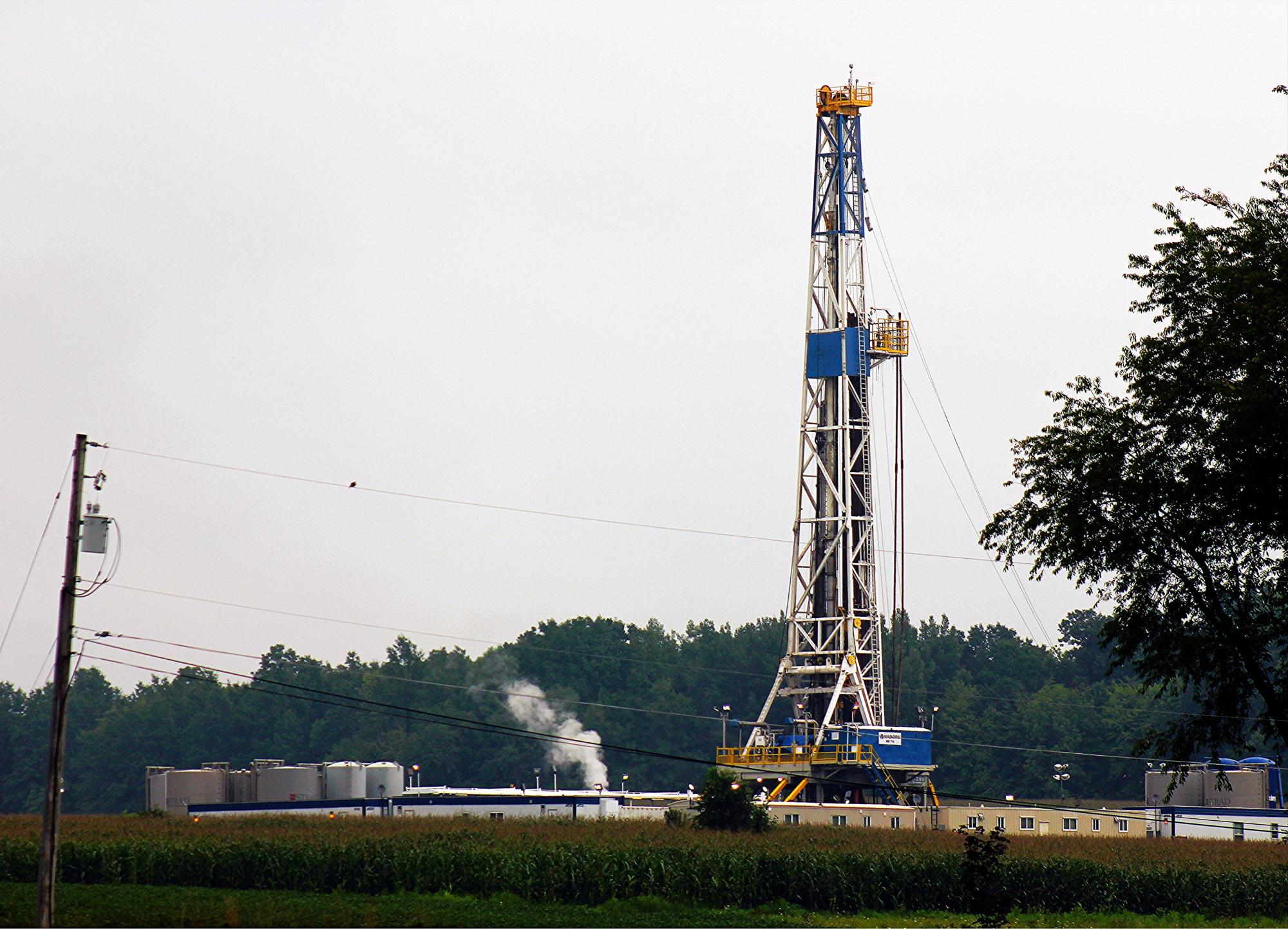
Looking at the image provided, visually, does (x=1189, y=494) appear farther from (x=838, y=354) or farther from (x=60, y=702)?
(x=838, y=354)

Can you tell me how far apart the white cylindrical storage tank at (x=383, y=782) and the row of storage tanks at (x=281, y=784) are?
32 mm

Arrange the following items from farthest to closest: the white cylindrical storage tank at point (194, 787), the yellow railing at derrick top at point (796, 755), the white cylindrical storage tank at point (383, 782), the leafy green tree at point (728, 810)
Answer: the white cylindrical storage tank at point (194, 787), the white cylindrical storage tank at point (383, 782), the yellow railing at derrick top at point (796, 755), the leafy green tree at point (728, 810)

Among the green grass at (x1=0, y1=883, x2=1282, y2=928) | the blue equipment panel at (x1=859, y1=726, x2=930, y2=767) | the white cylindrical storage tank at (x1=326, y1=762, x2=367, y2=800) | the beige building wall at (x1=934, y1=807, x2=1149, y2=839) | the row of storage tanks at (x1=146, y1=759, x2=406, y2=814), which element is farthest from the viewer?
the row of storage tanks at (x1=146, y1=759, x2=406, y2=814)

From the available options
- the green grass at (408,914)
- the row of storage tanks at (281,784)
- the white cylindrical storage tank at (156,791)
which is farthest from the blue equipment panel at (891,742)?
the white cylindrical storage tank at (156,791)

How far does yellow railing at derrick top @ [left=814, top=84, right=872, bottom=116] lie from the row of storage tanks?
125 feet

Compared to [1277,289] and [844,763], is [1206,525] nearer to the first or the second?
[1277,289]

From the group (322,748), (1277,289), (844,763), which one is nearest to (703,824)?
(844,763)

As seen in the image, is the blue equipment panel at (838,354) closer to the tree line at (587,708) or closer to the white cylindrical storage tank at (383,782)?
the white cylindrical storage tank at (383,782)

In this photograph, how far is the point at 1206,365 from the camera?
3531 cm

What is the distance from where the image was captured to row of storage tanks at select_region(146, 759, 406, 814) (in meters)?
81.8

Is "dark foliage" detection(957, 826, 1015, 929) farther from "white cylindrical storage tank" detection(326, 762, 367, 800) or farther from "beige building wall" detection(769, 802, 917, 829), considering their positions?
"white cylindrical storage tank" detection(326, 762, 367, 800)

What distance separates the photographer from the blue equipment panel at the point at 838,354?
7494cm

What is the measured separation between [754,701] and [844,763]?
84597mm

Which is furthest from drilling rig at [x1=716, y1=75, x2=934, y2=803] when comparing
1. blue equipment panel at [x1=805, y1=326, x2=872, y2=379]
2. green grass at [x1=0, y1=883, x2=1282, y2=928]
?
green grass at [x1=0, y1=883, x2=1282, y2=928]
